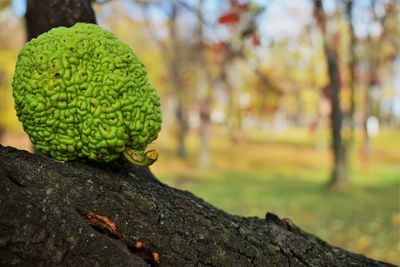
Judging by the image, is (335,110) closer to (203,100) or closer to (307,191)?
(307,191)

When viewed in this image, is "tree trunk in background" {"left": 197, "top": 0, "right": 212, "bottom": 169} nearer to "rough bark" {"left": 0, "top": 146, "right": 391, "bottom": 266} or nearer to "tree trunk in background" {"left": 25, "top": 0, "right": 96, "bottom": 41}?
"tree trunk in background" {"left": 25, "top": 0, "right": 96, "bottom": 41}

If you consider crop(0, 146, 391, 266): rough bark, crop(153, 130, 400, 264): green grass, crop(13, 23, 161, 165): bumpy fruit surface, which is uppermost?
crop(153, 130, 400, 264): green grass

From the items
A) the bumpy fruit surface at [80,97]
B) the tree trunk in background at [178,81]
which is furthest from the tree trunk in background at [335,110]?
the bumpy fruit surface at [80,97]

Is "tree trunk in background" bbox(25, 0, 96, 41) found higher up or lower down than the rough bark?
higher up

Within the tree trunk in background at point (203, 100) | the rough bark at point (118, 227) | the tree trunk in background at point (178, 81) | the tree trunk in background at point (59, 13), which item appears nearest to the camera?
the rough bark at point (118, 227)

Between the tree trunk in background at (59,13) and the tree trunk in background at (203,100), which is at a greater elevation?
the tree trunk in background at (203,100)

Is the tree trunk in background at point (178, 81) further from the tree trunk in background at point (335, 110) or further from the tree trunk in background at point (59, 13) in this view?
the tree trunk in background at point (59, 13)

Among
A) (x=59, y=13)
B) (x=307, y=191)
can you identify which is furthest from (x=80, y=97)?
(x=307, y=191)

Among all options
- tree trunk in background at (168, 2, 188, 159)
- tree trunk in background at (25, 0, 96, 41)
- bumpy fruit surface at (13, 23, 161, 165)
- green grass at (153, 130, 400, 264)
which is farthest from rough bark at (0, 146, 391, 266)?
tree trunk in background at (168, 2, 188, 159)
